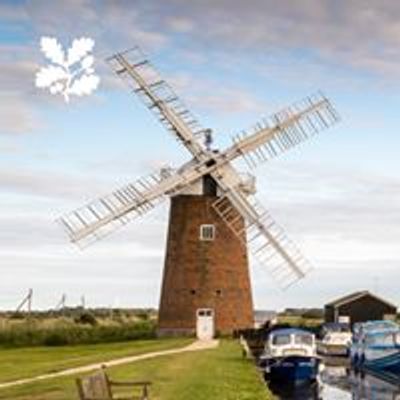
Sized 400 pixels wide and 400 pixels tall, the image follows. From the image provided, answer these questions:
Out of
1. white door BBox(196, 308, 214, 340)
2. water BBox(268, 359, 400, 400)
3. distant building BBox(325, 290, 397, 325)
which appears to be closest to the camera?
water BBox(268, 359, 400, 400)

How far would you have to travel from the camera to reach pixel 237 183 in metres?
67.9

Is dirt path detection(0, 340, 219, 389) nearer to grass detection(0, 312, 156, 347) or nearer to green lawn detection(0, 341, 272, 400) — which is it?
green lawn detection(0, 341, 272, 400)

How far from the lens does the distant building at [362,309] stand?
314 ft

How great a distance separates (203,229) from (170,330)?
6.63m

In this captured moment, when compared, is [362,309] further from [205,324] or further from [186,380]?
[186,380]

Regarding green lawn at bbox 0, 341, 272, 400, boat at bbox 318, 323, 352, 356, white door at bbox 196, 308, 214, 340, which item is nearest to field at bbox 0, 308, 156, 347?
white door at bbox 196, 308, 214, 340

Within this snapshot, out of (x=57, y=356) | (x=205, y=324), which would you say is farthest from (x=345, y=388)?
(x=205, y=324)

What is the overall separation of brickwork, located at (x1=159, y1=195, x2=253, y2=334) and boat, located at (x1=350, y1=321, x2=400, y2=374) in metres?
11.3

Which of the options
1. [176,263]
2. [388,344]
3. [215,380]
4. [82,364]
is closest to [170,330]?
[176,263]

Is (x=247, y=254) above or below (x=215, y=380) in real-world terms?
above

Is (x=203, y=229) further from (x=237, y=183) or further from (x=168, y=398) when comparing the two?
(x=168, y=398)

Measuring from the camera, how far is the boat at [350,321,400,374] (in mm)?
54469

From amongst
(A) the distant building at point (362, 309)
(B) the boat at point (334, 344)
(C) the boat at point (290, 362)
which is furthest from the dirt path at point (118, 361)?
(A) the distant building at point (362, 309)

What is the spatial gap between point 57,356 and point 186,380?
2326cm
